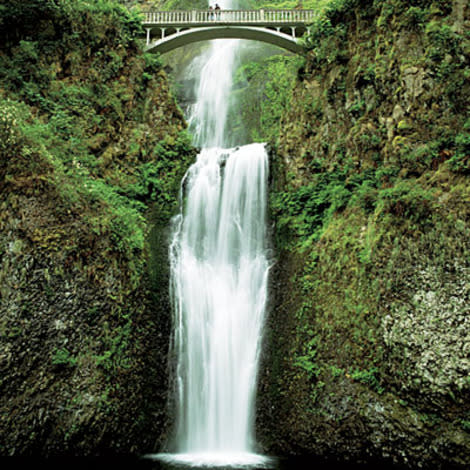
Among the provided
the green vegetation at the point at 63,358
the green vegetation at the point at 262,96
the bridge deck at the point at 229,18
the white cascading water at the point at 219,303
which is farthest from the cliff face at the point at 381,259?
the green vegetation at the point at 262,96

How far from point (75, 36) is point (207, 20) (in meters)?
6.23

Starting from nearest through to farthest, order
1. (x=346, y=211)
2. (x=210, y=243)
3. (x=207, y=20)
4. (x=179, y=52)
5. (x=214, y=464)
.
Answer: (x=214, y=464), (x=346, y=211), (x=210, y=243), (x=207, y=20), (x=179, y=52)

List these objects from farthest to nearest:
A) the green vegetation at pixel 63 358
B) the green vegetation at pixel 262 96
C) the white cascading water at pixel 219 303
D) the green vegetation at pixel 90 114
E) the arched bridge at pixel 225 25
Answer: the green vegetation at pixel 262 96 → the arched bridge at pixel 225 25 → the green vegetation at pixel 90 114 → the white cascading water at pixel 219 303 → the green vegetation at pixel 63 358

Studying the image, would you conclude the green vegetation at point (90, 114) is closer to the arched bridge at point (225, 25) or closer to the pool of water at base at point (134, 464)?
the arched bridge at point (225, 25)

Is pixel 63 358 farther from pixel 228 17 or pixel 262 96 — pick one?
pixel 262 96

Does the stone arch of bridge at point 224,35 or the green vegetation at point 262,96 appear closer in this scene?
the stone arch of bridge at point 224,35

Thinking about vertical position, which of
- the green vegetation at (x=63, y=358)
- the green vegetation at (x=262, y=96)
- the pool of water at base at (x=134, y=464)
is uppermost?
the green vegetation at (x=262, y=96)

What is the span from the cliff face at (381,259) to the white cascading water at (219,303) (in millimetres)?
477

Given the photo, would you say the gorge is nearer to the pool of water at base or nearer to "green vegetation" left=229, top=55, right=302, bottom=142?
the pool of water at base

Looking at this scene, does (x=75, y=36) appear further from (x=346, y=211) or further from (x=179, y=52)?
(x=179, y=52)

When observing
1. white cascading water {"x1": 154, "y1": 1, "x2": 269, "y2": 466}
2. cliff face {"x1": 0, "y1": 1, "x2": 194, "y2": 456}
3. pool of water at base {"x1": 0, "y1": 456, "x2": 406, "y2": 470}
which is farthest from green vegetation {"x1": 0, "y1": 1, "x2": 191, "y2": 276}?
pool of water at base {"x1": 0, "y1": 456, "x2": 406, "y2": 470}

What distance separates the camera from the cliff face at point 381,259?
5.54m

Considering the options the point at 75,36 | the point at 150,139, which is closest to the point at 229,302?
the point at 150,139

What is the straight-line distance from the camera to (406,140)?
7.62 meters
